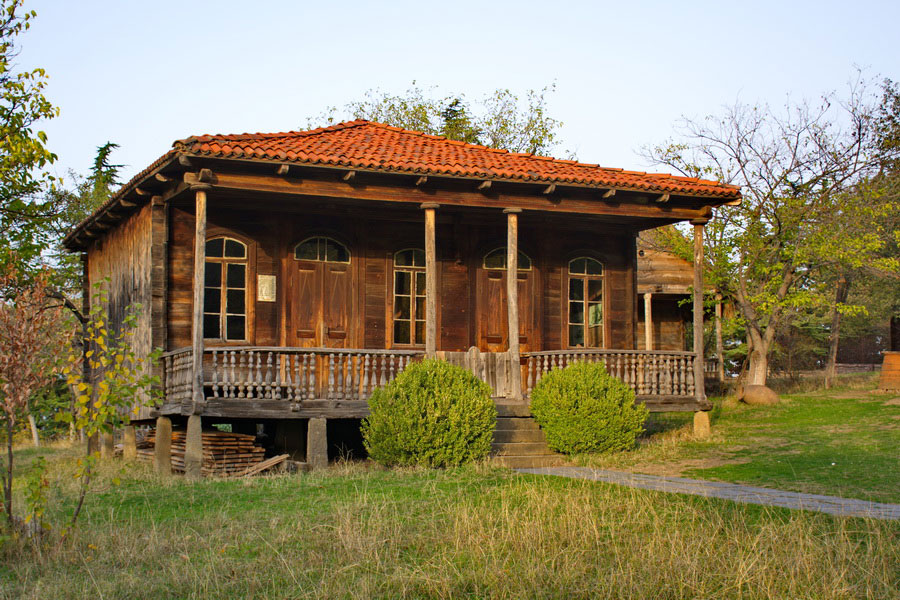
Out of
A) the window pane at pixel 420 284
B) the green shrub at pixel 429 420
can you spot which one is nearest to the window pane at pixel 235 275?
the window pane at pixel 420 284

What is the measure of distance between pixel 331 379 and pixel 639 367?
16.7ft

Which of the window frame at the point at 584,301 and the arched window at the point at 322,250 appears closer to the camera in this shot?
the arched window at the point at 322,250

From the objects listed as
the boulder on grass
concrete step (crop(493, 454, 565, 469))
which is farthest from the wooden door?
the boulder on grass

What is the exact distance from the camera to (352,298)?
54.7ft

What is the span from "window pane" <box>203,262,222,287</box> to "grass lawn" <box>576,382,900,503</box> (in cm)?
642

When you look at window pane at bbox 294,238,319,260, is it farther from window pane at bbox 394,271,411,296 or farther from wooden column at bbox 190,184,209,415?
wooden column at bbox 190,184,209,415

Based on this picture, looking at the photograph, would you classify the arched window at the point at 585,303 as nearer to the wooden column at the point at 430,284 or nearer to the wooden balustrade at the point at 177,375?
the wooden column at the point at 430,284

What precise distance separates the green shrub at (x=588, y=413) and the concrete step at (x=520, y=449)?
25cm

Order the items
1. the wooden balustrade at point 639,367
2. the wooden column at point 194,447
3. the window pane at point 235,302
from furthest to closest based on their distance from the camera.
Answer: the window pane at point 235,302
the wooden balustrade at point 639,367
the wooden column at point 194,447

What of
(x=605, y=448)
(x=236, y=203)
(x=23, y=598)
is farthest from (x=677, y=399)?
(x=23, y=598)

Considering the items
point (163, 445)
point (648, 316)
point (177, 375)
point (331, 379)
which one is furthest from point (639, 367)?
point (648, 316)

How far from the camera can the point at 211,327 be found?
1572 centimetres

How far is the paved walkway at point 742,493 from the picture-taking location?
29.0 feet

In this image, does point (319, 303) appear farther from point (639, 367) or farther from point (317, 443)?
point (639, 367)
